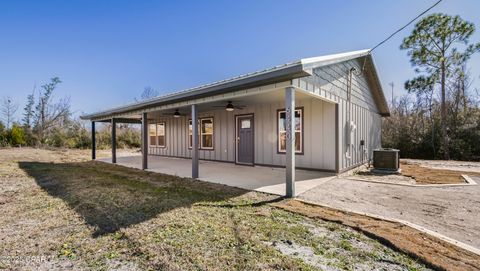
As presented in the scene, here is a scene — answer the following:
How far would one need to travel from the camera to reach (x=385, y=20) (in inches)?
250

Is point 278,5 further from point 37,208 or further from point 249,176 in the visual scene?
point 37,208

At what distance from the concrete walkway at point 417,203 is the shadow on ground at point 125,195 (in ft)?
6.80

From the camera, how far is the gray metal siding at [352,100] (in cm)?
549

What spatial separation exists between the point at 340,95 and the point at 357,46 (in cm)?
339

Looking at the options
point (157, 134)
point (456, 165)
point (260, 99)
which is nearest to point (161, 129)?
point (157, 134)

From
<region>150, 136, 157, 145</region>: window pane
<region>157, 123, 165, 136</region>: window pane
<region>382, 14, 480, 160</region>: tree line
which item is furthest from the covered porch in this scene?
<region>382, 14, 480, 160</region>: tree line

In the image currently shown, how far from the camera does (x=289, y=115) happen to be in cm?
440

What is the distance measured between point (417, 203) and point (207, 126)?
824 cm

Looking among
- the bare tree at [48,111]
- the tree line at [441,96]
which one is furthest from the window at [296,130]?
the bare tree at [48,111]

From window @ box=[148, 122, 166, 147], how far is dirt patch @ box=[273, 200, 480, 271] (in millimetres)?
→ 11047

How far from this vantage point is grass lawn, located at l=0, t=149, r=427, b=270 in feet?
6.97

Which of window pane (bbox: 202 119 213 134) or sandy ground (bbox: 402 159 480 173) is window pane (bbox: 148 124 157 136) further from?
sandy ground (bbox: 402 159 480 173)

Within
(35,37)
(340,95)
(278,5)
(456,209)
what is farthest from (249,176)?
(35,37)

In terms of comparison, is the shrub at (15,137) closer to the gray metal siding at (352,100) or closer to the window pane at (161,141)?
the window pane at (161,141)
